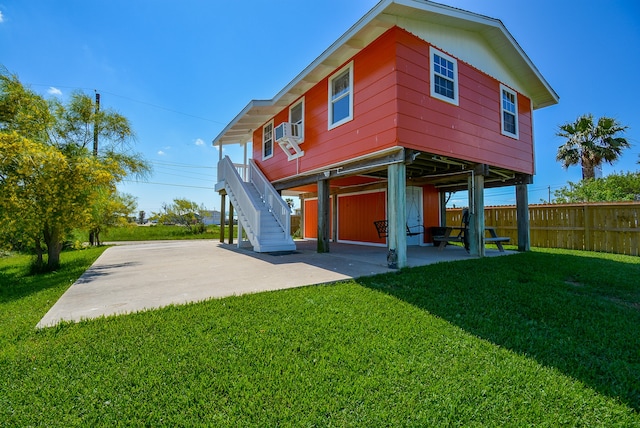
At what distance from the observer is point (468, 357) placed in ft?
7.67

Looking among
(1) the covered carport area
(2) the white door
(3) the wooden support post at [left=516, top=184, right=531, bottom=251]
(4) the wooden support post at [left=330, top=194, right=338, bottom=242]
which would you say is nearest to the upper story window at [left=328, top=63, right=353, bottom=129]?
(1) the covered carport area

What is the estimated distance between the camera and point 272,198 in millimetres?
9312

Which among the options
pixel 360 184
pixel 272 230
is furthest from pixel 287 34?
pixel 272 230

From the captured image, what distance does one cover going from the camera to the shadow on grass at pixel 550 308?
2.28 m

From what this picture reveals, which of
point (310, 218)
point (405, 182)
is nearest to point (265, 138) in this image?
point (310, 218)

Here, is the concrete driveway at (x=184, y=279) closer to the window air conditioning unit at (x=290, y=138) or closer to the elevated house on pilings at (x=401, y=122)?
the elevated house on pilings at (x=401, y=122)

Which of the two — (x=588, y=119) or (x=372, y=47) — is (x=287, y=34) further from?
(x=588, y=119)

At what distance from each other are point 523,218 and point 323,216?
20.6 ft

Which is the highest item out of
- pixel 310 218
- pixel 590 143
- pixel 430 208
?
pixel 590 143

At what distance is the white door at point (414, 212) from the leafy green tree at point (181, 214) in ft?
49.2

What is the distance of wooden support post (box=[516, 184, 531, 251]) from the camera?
8766 millimetres

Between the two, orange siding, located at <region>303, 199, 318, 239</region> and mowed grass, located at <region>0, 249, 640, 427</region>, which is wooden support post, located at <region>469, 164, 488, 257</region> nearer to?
mowed grass, located at <region>0, 249, 640, 427</region>

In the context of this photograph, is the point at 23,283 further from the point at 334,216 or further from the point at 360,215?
the point at 334,216

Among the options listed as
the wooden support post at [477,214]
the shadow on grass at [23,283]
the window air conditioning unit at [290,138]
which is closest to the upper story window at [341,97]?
the window air conditioning unit at [290,138]
